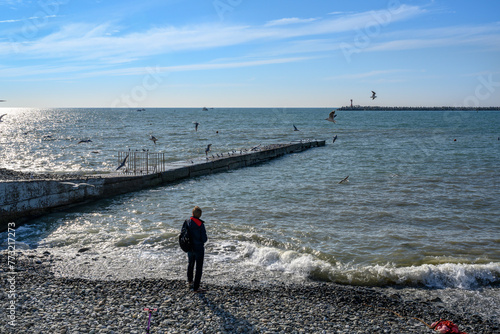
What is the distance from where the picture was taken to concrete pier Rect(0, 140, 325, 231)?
48.4 ft

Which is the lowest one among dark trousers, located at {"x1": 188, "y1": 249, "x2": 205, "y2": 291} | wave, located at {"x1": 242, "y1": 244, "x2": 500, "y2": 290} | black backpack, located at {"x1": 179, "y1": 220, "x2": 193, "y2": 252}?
wave, located at {"x1": 242, "y1": 244, "x2": 500, "y2": 290}

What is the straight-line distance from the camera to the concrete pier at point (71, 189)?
14.8 meters

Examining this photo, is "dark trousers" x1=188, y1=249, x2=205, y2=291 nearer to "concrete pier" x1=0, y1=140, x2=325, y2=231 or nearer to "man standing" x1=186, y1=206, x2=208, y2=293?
"man standing" x1=186, y1=206, x2=208, y2=293

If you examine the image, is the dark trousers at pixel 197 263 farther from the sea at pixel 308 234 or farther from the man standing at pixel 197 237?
the sea at pixel 308 234

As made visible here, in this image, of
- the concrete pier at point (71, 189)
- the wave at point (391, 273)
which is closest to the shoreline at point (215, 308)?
the wave at point (391, 273)

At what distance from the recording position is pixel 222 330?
7371 millimetres

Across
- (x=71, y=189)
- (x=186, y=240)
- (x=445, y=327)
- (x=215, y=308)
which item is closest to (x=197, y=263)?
(x=186, y=240)

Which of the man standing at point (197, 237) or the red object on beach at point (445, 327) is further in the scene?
the man standing at point (197, 237)

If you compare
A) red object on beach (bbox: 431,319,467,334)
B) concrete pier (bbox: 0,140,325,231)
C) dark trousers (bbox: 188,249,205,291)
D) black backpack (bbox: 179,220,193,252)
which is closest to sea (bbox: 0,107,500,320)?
concrete pier (bbox: 0,140,325,231)

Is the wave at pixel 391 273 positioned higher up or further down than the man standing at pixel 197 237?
further down

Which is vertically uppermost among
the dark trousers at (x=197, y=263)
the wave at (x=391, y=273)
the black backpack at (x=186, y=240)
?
the black backpack at (x=186, y=240)

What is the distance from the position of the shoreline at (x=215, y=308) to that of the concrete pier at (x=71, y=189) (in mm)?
5599

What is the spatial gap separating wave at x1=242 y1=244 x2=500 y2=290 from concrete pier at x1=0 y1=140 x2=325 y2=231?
931 centimetres

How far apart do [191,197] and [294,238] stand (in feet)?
26.1
